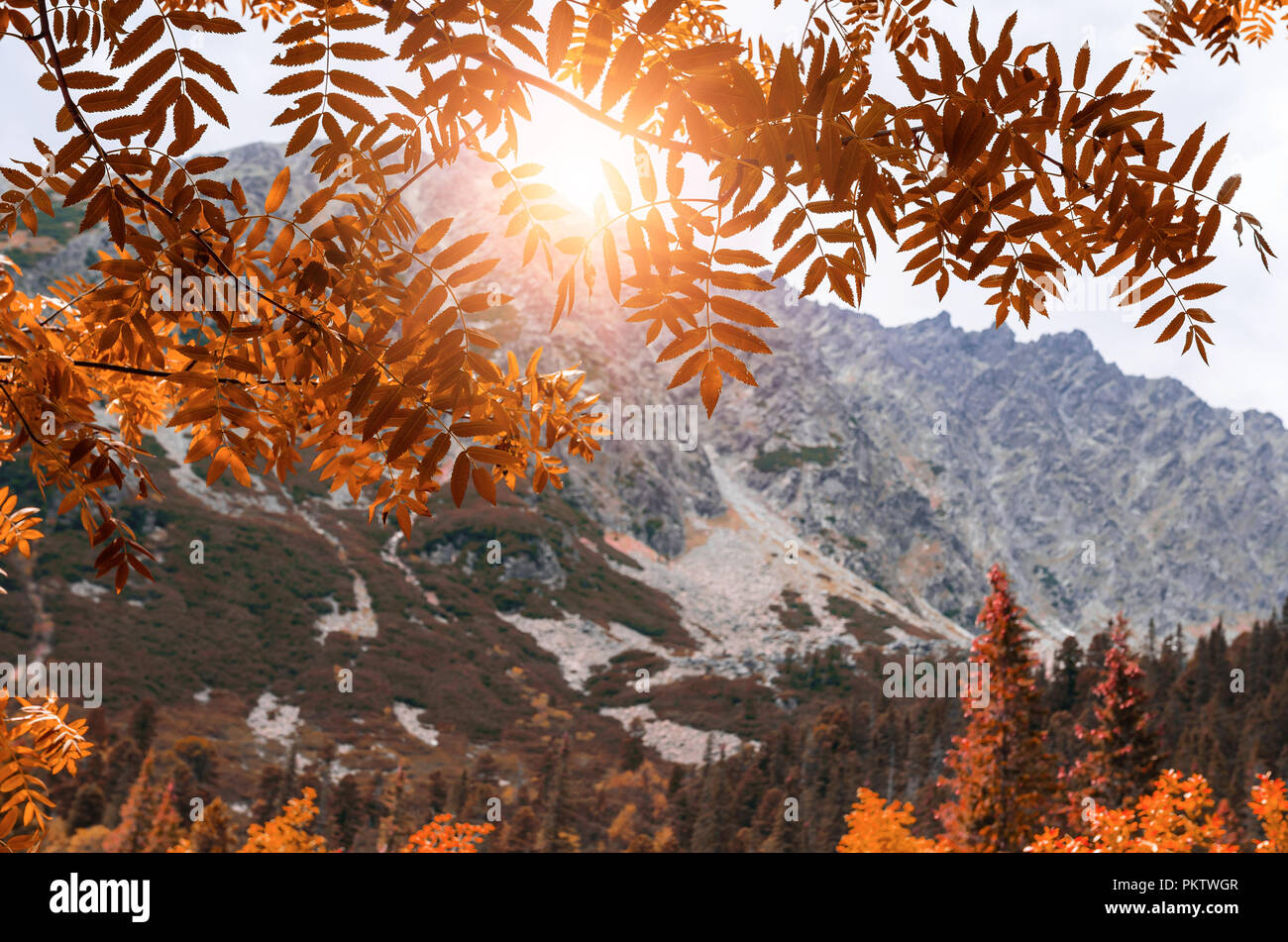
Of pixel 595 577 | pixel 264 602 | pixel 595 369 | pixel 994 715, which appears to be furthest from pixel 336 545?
pixel 994 715

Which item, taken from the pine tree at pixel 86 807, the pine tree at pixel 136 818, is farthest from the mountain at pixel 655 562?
the pine tree at pixel 136 818

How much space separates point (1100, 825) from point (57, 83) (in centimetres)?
934

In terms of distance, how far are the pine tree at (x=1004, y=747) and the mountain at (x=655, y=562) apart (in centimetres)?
665

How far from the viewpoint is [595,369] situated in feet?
338

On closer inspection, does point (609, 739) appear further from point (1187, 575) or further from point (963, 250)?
point (1187, 575)

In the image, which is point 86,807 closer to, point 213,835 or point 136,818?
point 136,818

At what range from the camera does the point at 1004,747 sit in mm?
12781

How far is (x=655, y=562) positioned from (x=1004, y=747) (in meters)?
88.8

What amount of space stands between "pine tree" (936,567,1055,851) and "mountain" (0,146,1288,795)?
665 centimetres

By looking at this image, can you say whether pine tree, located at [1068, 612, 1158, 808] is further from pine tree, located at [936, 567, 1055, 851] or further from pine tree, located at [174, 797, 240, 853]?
pine tree, located at [174, 797, 240, 853]
